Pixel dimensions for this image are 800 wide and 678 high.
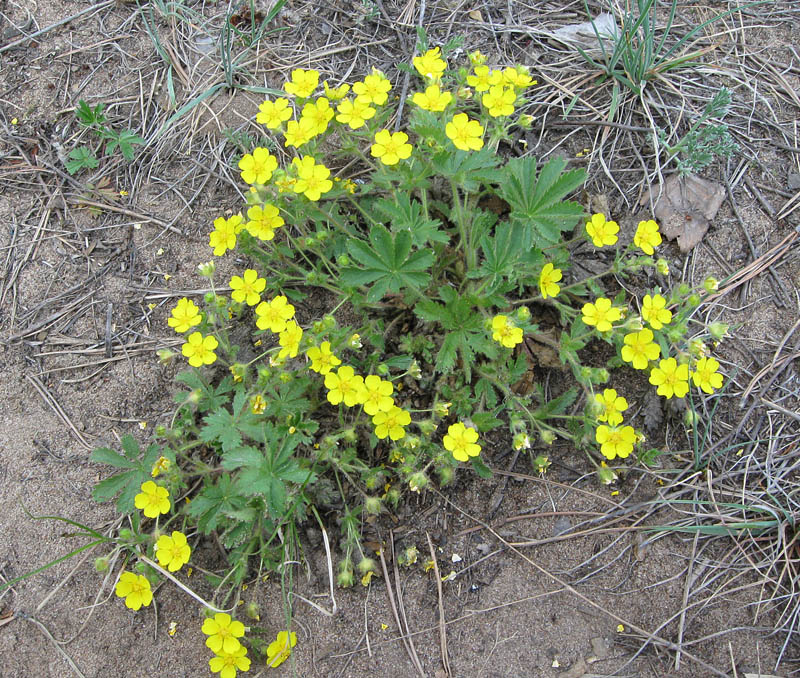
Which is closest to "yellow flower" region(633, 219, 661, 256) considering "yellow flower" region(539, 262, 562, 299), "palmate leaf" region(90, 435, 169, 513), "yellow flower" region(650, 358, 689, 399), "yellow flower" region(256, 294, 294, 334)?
"yellow flower" region(539, 262, 562, 299)

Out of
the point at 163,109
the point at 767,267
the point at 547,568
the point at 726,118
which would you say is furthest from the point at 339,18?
the point at 547,568

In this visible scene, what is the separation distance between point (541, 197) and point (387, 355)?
0.94 metres

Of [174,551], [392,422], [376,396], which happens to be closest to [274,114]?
[376,396]

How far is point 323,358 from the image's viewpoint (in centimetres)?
239

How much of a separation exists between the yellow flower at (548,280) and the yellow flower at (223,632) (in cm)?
170

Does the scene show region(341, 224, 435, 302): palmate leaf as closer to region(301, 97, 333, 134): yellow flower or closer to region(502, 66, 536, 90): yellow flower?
region(301, 97, 333, 134): yellow flower

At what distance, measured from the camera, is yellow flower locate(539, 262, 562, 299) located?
239 cm

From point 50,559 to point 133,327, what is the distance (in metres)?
1.05

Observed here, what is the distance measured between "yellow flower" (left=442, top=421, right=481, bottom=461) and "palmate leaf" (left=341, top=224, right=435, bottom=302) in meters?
0.58

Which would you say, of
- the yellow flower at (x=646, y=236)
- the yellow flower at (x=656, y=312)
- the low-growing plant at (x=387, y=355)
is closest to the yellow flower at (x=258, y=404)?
the low-growing plant at (x=387, y=355)

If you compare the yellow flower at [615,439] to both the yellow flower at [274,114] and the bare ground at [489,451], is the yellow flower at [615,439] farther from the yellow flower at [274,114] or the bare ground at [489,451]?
the yellow flower at [274,114]

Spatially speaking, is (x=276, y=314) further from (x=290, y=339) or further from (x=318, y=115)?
(x=318, y=115)

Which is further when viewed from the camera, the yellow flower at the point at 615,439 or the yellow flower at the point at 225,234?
the yellow flower at the point at 225,234

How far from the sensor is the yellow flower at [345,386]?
2.33 m
